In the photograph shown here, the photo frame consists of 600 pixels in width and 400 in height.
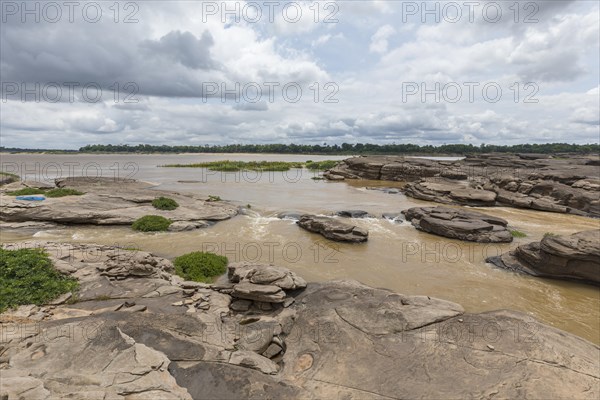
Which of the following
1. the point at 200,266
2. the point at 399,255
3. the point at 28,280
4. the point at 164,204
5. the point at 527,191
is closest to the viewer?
the point at 28,280

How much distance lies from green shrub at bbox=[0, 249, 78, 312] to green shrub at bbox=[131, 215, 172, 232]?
7924mm

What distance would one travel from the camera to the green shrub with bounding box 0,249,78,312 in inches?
338

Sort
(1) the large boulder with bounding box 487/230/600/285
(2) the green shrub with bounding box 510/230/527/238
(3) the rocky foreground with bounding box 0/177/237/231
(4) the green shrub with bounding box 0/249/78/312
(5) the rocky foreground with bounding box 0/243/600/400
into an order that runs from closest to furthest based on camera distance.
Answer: (5) the rocky foreground with bounding box 0/243/600/400, (4) the green shrub with bounding box 0/249/78/312, (1) the large boulder with bounding box 487/230/600/285, (3) the rocky foreground with bounding box 0/177/237/231, (2) the green shrub with bounding box 510/230/527/238

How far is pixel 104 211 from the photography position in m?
20.3

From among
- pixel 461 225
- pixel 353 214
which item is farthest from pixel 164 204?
pixel 461 225

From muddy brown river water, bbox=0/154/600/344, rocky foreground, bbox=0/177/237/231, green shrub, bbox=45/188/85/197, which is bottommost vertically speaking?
muddy brown river water, bbox=0/154/600/344

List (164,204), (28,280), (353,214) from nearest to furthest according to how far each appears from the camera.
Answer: (28,280) → (164,204) → (353,214)

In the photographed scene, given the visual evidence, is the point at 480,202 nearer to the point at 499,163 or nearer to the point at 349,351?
the point at 349,351

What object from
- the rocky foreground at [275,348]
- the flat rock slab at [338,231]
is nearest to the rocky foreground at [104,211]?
the flat rock slab at [338,231]

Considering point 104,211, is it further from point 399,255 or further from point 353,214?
point 399,255

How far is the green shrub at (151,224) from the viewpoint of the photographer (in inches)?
731

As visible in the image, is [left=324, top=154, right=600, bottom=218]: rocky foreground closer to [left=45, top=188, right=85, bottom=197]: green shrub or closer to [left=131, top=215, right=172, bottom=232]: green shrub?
[left=131, top=215, right=172, bottom=232]: green shrub

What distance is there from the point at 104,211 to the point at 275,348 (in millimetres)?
17853

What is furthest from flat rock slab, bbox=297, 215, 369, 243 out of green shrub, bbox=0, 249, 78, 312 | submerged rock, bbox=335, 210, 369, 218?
green shrub, bbox=0, 249, 78, 312
